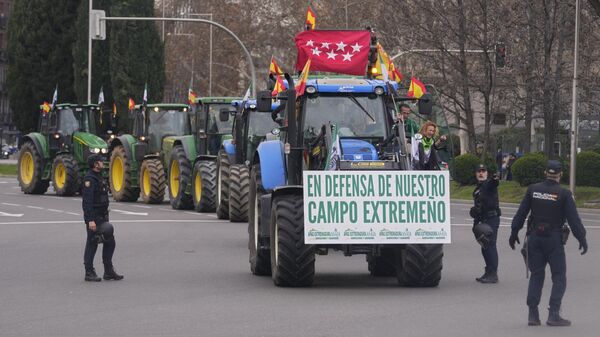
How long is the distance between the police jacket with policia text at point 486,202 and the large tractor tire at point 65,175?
84.3ft

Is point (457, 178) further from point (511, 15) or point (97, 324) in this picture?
point (97, 324)

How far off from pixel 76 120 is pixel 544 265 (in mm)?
32302

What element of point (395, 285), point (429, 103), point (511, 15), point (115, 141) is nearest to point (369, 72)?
point (429, 103)

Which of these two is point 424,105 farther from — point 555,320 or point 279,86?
point 555,320

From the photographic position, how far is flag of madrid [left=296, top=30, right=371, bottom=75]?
68.4 ft

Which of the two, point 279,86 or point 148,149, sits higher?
point 279,86

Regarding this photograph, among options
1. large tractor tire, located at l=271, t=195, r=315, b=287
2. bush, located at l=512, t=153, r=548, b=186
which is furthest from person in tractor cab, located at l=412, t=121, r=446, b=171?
bush, located at l=512, t=153, r=548, b=186

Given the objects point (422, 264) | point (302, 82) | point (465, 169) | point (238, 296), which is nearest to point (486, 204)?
point (422, 264)

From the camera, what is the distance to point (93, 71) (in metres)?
76.7

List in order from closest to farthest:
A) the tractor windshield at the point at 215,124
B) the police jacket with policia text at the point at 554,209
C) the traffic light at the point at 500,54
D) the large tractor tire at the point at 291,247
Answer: the police jacket with policia text at the point at 554,209 → the large tractor tire at the point at 291,247 → the tractor windshield at the point at 215,124 → the traffic light at the point at 500,54

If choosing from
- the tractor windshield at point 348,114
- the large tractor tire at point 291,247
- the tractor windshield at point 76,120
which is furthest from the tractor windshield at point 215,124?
the large tractor tire at point 291,247

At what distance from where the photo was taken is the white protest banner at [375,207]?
16.9m

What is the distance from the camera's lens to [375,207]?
17078 mm

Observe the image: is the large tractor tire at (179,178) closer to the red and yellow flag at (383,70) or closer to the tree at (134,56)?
the red and yellow flag at (383,70)
